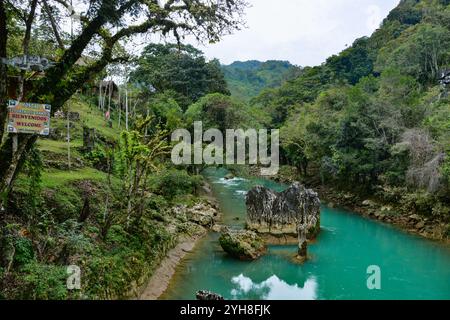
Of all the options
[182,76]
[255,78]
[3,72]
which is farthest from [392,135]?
[255,78]

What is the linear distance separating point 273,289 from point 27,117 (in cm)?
978

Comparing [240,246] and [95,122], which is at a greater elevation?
[95,122]

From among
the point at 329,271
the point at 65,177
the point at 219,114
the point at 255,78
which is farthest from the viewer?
the point at 255,78

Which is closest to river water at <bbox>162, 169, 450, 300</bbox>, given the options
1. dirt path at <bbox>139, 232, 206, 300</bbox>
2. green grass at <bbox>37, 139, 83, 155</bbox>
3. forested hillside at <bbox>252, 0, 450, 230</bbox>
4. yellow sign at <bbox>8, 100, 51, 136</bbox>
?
dirt path at <bbox>139, 232, 206, 300</bbox>

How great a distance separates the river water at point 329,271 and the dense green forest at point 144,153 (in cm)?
150

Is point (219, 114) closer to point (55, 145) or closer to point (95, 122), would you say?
point (95, 122)

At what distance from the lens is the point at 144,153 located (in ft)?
44.0

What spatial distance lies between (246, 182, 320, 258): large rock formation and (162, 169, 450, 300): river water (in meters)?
1.15

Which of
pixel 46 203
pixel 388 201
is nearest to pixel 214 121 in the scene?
pixel 388 201

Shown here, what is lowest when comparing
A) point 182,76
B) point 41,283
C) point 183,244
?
point 183,244

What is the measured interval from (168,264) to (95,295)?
5.05 m

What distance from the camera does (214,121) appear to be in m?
29.7

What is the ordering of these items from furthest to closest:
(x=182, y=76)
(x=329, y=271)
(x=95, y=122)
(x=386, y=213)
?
(x=182, y=76), (x=95, y=122), (x=386, y=213), (x=329, y=271)

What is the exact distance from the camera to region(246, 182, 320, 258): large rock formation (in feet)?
61.5
